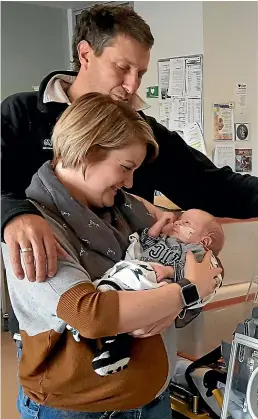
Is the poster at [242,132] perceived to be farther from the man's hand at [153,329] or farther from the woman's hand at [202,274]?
the man's hand at [153,329]

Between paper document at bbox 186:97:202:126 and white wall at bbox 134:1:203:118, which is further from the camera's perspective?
paper document at bbox 186:97:202:126

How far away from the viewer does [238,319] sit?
1513 millimetres

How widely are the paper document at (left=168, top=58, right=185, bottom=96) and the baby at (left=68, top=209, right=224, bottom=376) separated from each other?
46cm

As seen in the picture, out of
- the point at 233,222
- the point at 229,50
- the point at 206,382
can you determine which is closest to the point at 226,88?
the point at 229,50

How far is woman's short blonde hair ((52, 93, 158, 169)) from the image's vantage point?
0.91 m

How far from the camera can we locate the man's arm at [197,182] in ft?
4.36

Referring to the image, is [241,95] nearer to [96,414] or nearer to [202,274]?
[202,274]

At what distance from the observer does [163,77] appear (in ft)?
4.65

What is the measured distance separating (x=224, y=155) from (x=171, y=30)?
378 mm

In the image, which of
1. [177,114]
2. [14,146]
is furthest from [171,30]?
[14,146]

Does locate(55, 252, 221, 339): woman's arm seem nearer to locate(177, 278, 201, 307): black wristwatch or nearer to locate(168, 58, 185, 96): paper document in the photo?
locate(177, 278, 201, 307): black wristwatch

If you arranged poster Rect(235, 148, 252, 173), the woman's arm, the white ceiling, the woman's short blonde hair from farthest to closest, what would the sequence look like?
1. poster Rect(235, 148, 252, 173)
2. the white ceiling
3. the woman's short blonde hair
4. the woman's arm

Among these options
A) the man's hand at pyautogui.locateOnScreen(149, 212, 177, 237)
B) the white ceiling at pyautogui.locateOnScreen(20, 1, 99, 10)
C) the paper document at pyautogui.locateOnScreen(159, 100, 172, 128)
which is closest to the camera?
the man's hand at pyautogui.locateOnScreen(149, 212, 177, 237)

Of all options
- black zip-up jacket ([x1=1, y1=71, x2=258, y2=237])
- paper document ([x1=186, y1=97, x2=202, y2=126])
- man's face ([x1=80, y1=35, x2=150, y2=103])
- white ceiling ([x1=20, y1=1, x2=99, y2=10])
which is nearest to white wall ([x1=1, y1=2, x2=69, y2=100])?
white ceiling ([x1=20, y1=1, x2=99, y2=10])
